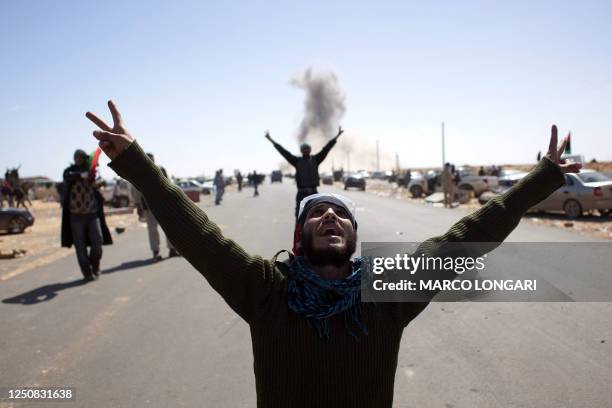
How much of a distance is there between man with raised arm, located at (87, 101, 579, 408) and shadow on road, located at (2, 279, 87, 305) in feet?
19.4

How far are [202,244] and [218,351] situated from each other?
2934 millimetres

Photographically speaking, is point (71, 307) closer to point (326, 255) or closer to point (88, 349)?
point (88, 349)

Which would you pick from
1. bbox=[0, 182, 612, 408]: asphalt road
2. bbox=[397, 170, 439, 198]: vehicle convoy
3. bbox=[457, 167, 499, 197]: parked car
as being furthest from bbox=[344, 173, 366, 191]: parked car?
bbox=[0, 182, 612, 408]: asphalt road

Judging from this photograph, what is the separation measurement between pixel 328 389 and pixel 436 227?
40.0 feet

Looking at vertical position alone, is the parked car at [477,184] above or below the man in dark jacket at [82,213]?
below

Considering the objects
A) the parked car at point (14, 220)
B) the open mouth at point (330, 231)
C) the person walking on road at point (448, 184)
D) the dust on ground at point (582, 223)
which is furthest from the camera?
the person walking on road at point (448, 184)

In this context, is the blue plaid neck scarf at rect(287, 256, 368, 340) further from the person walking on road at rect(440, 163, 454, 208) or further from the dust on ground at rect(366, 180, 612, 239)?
the person walking on road at rect(440, 163, 454, 208)

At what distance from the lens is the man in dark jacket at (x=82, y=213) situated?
312 inches

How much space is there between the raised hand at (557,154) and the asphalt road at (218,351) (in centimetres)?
171

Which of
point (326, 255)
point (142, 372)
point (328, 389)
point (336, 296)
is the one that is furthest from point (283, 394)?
point (142, 372)

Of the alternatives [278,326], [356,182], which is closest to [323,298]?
[278,326]

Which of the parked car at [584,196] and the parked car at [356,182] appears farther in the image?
the parked car at [356,182]

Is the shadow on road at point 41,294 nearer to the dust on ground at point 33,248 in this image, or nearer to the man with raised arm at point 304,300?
the dust on ground at point 33,248

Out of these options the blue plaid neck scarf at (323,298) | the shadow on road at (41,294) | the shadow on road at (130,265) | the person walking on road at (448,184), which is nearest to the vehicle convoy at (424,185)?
the person walking on road at (448,184)
